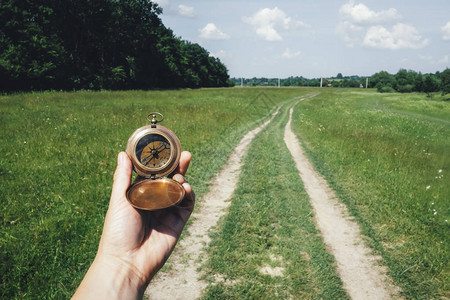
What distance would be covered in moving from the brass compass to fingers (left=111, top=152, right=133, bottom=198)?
0.07 metres

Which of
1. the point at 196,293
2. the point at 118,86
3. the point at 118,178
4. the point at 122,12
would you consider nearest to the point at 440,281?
the point at 196,293

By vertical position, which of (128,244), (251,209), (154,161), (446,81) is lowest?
(251,209)

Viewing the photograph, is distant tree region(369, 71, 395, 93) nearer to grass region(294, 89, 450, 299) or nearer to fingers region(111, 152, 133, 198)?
grass region(294, 89, 450, 299)

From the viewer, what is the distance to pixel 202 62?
103 metres

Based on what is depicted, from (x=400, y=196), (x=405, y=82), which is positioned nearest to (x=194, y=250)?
(x=400, y=196)

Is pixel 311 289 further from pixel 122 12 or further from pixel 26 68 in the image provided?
pixel 122 12

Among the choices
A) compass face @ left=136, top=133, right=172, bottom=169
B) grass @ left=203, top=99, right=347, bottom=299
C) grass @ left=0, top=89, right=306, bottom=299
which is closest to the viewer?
compass face @ left=136, top=133, right=172, bottom=169

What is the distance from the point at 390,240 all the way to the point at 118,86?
158 ft

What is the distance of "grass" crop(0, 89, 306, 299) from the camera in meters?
3.51

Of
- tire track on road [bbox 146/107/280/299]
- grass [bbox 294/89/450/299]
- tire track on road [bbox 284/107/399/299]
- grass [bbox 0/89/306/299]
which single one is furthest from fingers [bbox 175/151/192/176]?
grass [bbox 294/89/450/299]

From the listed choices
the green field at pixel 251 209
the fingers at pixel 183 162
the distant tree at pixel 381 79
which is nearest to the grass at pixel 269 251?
the green field at pixel 251 209

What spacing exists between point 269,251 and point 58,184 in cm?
479

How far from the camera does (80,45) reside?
40844mm

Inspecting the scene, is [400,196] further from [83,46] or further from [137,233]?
[83,46]
